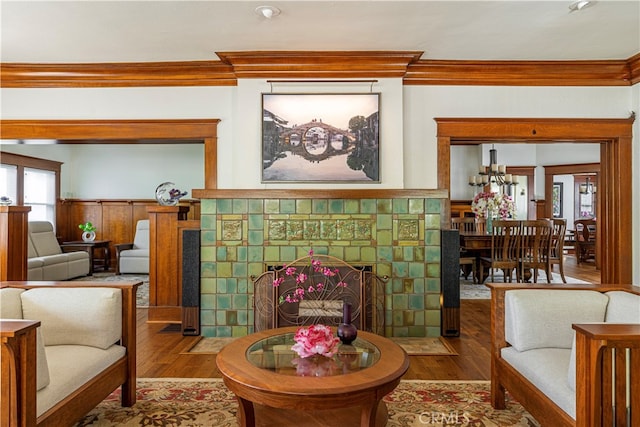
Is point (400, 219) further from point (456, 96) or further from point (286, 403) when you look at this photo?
point (286, 403)

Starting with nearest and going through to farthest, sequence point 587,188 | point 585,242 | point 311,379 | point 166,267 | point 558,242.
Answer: point 311,379
point 166,267
point 558,242
point 585,242
point 587,188

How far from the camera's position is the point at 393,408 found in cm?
225

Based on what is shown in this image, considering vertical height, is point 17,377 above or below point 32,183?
below

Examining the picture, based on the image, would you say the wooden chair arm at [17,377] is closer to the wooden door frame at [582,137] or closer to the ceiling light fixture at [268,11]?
the ceiling light fixture at [268,11]

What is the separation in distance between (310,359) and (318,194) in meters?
1.86

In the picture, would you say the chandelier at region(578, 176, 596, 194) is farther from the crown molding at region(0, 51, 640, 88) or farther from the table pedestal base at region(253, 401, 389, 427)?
the table pedestal base at region(253, 401, 389, 427)

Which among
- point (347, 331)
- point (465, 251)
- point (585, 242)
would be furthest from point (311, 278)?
point (585, 242)

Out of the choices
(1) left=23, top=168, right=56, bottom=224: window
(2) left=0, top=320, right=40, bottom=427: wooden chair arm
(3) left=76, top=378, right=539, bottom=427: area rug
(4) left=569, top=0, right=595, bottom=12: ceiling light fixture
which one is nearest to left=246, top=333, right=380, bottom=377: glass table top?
(3) left=76, top=378, right=539, bottom=427: area rug

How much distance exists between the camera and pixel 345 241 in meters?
3.54

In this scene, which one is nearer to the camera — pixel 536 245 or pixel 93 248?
pixel 536 245

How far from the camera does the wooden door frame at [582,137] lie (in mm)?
3734

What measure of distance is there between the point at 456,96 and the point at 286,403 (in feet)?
10.7
